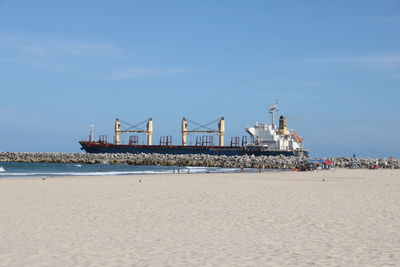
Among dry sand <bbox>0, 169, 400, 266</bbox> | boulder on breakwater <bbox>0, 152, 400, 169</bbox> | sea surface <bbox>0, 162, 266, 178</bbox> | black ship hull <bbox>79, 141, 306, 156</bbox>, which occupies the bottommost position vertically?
dry sand <bbox>0, 169, 400, 266</bbox>

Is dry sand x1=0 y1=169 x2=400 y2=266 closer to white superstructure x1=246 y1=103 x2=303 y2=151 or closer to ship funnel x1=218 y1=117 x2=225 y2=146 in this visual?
white superstructure x1=246 y1=103 x2=303 y2=151

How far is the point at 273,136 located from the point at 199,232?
72253mm

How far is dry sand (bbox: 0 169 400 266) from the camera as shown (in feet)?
25.5

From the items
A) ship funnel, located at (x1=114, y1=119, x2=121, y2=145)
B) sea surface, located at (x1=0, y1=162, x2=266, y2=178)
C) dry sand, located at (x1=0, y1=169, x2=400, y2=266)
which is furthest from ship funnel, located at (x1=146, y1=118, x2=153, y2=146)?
dry sand, located at (x1=0, y1=169, x2=400, y2=266)

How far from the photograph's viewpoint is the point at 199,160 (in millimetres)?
71000

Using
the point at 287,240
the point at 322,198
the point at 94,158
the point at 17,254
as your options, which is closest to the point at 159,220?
the point at 287,240

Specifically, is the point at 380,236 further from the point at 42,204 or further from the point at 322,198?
the point at 42,204

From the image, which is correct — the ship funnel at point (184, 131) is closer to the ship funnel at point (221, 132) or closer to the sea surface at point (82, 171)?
the ship funnel at point (221, 132)

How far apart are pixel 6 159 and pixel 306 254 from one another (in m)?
88.5

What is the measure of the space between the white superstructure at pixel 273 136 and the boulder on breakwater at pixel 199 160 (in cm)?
688

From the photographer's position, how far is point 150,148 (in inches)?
3541

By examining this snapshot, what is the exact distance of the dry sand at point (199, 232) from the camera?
7758 mm

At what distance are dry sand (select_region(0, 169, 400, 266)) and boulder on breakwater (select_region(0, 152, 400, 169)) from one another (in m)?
40.3

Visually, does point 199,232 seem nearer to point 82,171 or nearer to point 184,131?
point 82,171
